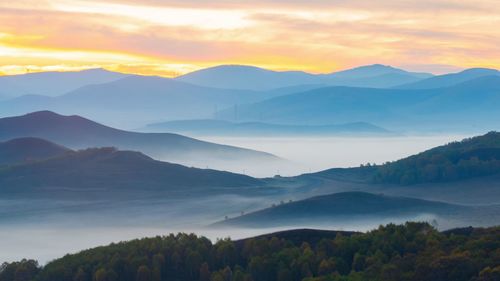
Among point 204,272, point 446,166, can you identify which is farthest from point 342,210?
point 204,272

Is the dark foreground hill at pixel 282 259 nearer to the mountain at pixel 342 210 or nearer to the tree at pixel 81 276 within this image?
the tree at pixel 81 276

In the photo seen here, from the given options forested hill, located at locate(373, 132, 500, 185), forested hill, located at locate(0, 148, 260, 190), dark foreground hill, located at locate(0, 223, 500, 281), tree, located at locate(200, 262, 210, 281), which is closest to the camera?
dark foreground hill, located at locate(0, 223, 500, 281)

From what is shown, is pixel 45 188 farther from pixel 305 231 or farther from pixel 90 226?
pixel 305 231

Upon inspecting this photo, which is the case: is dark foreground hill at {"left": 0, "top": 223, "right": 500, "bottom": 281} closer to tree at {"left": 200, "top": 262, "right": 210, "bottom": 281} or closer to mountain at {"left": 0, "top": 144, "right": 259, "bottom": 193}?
tree at {"left": 200, "top": 262, "right": 210, "bottom": 281}

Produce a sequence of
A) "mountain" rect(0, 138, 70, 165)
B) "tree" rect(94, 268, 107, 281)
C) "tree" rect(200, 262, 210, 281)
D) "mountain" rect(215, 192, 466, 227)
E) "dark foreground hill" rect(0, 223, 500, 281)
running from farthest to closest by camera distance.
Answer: "mountain" rect(0, 138, 70, 165) → "mountain" rect(215, 192, 466, 227) → "tree" rect(200, 262, 210, 281) → "tree" rect(94, 268, 107, 281) → "dark foreground hill" rect(0, 223, 500, 281)

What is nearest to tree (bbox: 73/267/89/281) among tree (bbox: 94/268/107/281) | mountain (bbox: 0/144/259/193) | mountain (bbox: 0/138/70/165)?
tree (bbox: 94/268/107/281)

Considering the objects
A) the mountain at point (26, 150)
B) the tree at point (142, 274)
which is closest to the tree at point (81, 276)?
the tree at point (142, 274)

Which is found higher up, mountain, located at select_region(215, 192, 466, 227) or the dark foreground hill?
mountain, located at select_region(215, 192, 466, 227)
